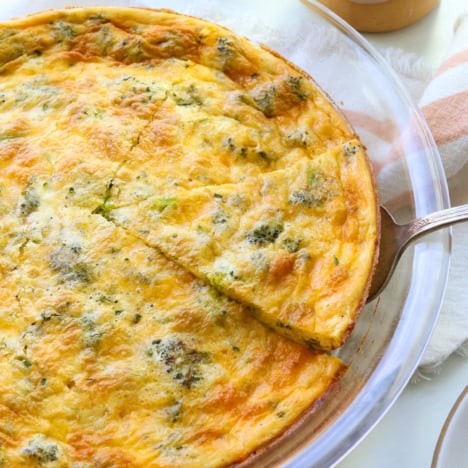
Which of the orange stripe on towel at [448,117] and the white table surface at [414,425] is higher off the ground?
the orange stripe on towel at [448,117]

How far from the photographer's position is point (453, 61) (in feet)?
10.5

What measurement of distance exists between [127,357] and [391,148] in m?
1.37

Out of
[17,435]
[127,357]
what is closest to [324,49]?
[127,357]

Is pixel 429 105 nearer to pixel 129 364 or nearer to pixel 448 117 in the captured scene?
pixel 448 117

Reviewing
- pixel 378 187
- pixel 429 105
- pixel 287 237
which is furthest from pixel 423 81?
pixel 287 237

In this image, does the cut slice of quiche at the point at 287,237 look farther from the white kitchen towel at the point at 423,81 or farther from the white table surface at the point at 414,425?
the white table surface at the point at 414,425

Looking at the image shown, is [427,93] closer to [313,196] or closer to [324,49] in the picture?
[324,49]

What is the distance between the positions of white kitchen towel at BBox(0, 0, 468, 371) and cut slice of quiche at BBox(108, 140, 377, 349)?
0.43 metres

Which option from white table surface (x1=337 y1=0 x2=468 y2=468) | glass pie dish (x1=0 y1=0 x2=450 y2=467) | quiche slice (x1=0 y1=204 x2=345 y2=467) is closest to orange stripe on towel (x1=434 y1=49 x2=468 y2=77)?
glass pie dish (x1=0 y1=0 x2=450 y2=467)

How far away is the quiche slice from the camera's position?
2.12 metres

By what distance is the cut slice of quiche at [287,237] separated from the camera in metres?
2.30

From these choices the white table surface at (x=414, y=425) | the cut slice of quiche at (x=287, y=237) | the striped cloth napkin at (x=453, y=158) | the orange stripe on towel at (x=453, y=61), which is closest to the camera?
the cut slice of quiche at (x=287, y=237)

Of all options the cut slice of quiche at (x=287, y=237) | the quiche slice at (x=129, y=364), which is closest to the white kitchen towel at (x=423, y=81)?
the cut slice of quiche at (x=287, y=237)

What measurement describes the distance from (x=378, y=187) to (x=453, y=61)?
0.77 metres
